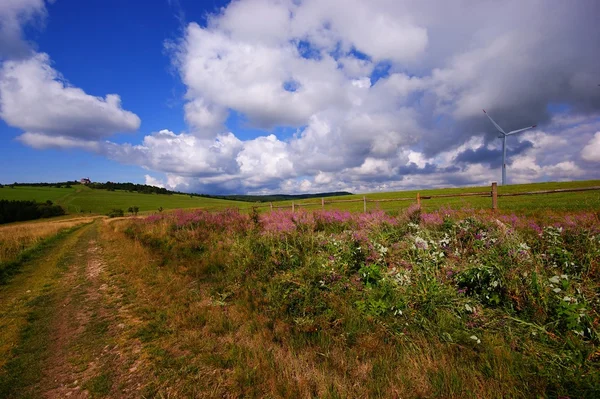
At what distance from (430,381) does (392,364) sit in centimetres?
42

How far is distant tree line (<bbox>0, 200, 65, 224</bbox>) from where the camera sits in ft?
192

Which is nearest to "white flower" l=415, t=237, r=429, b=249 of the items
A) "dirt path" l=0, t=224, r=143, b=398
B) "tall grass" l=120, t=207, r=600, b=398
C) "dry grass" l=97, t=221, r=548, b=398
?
"tall grass" l=120, t=207, r=600, b=398

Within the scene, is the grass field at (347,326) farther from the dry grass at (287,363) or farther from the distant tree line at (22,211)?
the distant tree line at (22,211)

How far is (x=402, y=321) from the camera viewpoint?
3.71 metres

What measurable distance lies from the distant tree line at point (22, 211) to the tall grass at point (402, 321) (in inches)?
3316

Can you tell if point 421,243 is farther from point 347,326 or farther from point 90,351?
point 90,351

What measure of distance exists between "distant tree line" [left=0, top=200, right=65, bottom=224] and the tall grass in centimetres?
8422

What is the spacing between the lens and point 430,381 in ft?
8.96

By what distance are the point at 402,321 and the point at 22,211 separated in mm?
90838

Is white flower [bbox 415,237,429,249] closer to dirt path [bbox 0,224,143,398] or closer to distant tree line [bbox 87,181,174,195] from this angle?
dirt path [bbox 0,224,143,398]

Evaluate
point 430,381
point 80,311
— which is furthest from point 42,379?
point 430,381

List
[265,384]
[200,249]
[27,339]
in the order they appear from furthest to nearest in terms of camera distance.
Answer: [200,249] → [27,339] → [265,384]

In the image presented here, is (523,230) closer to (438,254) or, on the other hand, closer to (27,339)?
(438,254)

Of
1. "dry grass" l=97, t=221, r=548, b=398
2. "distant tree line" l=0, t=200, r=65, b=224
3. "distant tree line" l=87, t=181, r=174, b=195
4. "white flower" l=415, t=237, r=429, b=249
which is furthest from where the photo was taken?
"distant tree line" l=87, t=181, r=174, b=195
